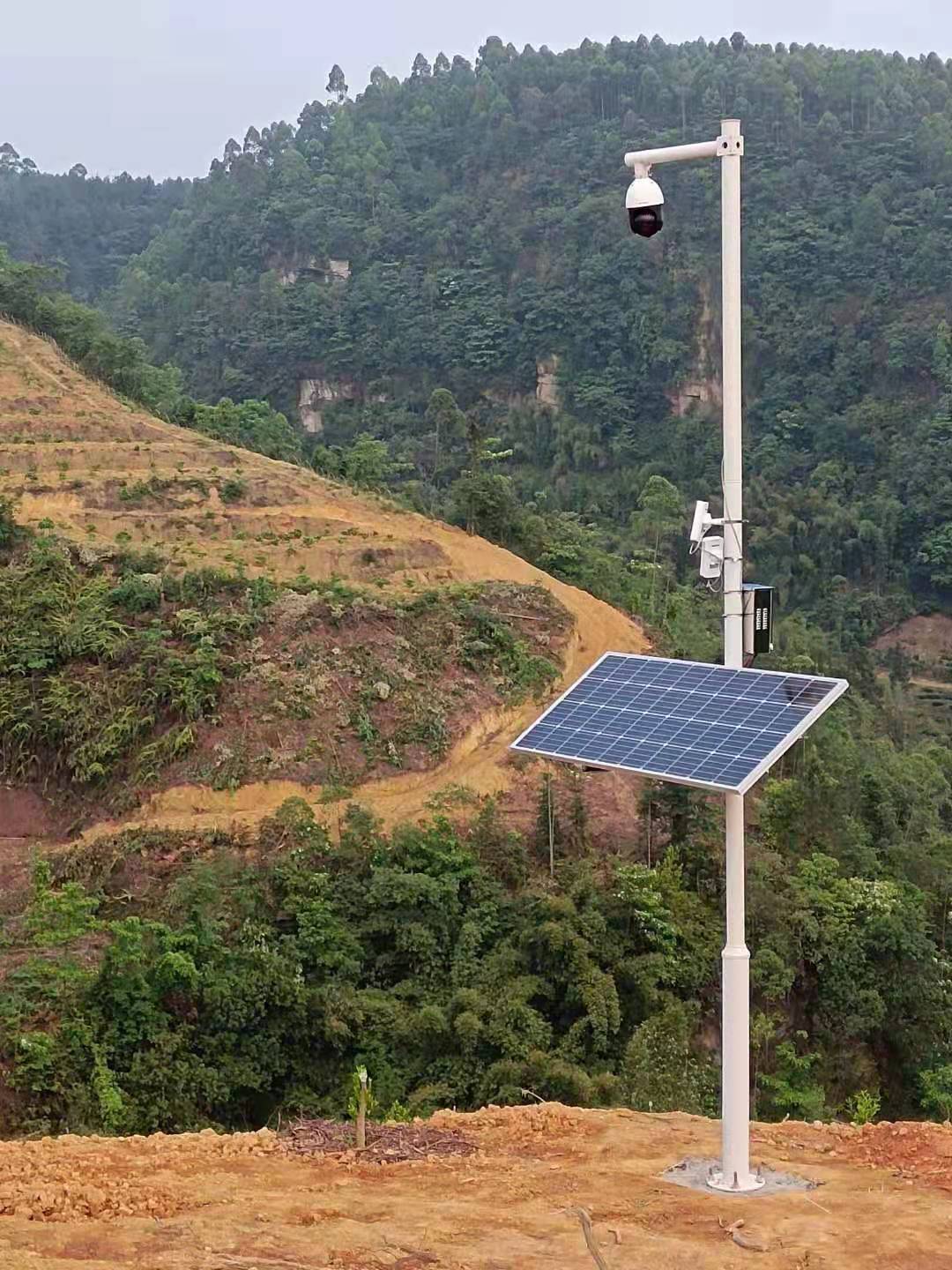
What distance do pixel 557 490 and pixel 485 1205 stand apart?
5474cm

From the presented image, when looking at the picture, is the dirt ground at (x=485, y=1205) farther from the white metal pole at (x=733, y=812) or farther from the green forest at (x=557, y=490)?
the green forest at (x=557, y=490)

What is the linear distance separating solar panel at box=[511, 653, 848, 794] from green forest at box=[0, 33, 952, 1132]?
4786 mm

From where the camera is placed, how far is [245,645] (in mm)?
Answer: 23719

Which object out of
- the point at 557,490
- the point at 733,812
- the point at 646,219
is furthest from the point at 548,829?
the point at 557,490

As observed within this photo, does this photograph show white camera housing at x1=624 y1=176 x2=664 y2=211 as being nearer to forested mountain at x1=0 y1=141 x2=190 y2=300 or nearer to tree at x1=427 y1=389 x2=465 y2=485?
tree at x1=427 y1=389 x2=465 y2=485

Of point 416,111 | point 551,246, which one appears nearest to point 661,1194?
point 551,246

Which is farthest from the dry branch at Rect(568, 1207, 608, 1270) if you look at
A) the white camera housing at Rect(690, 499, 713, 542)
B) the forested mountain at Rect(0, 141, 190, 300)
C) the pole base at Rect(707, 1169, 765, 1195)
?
the forested mountain at Rect(0, 141, 190, 300)

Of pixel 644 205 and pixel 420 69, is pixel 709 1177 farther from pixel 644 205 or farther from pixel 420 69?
pixel 420 69

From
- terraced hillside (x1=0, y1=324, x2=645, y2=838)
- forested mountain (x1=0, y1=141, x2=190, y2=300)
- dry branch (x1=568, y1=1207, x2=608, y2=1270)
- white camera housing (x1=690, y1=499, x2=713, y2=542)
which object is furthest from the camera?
forested mountain (x1=0, y1=141, x2=190, y2=300)

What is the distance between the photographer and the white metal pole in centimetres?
895

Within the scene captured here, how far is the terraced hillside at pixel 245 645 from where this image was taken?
22.2 meters

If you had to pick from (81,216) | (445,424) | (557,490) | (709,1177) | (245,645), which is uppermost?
(81,216)

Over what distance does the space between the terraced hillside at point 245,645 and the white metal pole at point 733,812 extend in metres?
12.6

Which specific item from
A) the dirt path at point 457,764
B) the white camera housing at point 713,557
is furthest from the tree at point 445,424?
the white camera housing at point 713,557
